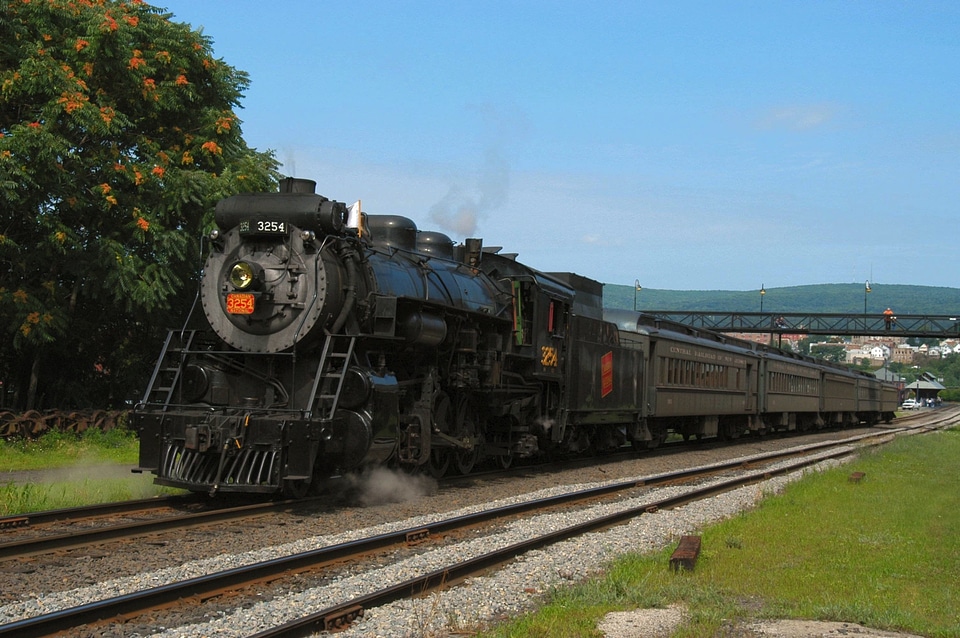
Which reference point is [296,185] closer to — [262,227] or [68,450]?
[262,227]

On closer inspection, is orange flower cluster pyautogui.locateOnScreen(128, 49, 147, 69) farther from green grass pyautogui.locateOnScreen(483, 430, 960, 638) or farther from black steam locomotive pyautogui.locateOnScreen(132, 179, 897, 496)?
green grass pyautogui.locateOnScreen(483, 430, 960, 638)

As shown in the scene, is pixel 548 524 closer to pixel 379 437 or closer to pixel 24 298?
pixel 379 437

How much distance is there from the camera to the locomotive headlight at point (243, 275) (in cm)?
1118

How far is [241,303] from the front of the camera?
11.2m

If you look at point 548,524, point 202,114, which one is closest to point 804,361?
point 202,114

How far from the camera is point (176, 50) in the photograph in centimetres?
1902

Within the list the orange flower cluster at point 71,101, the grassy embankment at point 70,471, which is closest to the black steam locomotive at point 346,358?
the grassy embankment at point 70,471

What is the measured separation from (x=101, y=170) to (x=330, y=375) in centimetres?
913

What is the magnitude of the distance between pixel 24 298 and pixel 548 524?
1076 cm

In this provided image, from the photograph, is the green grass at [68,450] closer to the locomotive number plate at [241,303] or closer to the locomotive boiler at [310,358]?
the locomotive boiler at [310,358]

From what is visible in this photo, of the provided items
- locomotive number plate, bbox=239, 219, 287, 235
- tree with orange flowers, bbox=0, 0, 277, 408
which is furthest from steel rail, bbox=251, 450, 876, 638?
tree with orange flowers, bbox=0, 0, 277, 408

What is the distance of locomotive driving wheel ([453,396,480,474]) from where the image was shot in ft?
46.1

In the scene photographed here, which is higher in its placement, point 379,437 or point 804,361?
point 804,361

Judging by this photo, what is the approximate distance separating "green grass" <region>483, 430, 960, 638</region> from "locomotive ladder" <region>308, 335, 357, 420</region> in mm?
3972
